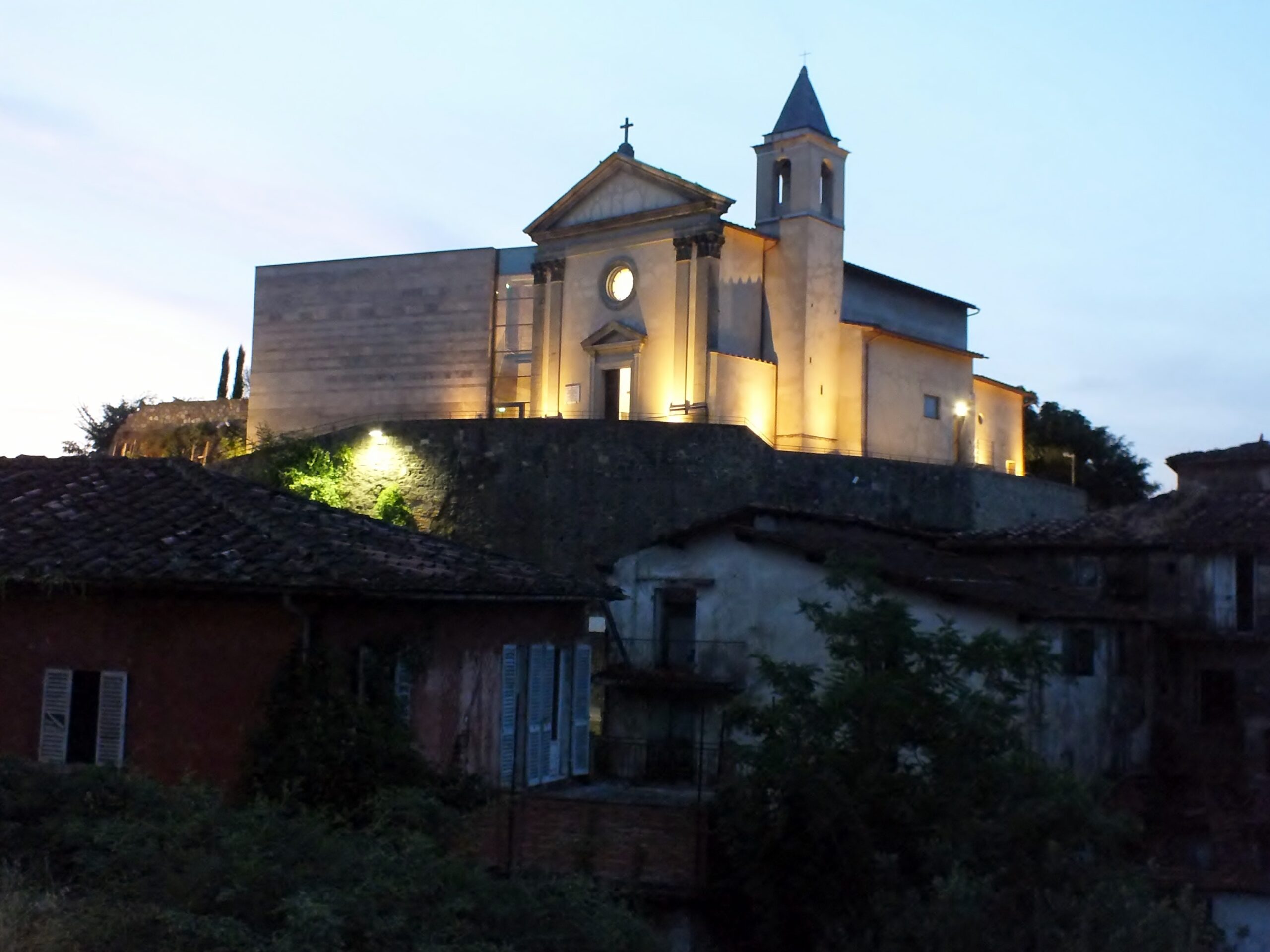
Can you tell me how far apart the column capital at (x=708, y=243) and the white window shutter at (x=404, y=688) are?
79.9ft

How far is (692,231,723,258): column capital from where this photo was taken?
37938 millimetres

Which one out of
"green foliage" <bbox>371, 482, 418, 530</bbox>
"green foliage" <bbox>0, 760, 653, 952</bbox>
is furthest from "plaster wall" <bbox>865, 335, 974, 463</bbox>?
"green foliage" <bbox>0, 760, 653, 952</bbox>

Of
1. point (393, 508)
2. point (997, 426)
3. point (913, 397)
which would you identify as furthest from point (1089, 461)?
point (393, 508)

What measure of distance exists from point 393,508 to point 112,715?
69.2 ft

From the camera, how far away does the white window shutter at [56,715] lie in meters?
15.2

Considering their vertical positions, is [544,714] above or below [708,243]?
below

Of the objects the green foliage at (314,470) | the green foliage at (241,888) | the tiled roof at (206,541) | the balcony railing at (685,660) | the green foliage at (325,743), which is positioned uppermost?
the green foliage at (314,470)

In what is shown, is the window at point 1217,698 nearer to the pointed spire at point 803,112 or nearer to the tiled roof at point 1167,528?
the tiled roof at point 1167,528

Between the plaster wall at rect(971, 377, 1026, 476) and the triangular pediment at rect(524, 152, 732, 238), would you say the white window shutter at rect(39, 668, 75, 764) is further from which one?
the plaster wall at rect(971, 377, 1026, 476)

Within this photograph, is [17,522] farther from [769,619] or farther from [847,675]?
[769,619]

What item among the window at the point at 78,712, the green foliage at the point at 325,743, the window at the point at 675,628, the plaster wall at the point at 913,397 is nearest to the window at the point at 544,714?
the green foliage at the point at 325,743

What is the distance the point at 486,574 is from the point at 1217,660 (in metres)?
16.9

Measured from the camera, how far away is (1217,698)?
27281mm

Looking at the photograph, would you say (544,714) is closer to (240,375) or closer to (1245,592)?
(1245,592)
